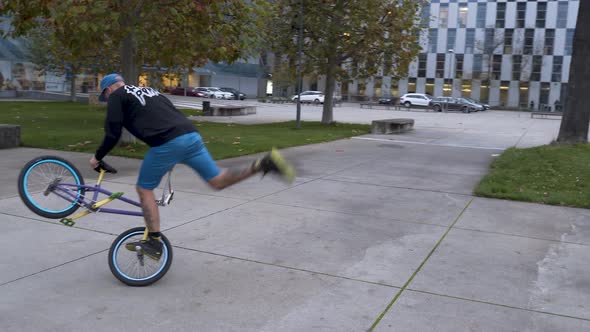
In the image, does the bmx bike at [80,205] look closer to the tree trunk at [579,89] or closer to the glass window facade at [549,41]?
the tree trunk at [579,89]

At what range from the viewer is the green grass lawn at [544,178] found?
30.2ft

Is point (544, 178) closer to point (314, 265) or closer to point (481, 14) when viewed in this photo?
point (314, 265)

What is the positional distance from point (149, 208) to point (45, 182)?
0.98 metres

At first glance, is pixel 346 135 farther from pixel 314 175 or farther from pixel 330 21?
pixel 314 175

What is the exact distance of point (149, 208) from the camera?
4840 mm

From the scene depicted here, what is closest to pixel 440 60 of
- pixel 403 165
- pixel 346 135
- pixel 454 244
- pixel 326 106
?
pixel 326 106

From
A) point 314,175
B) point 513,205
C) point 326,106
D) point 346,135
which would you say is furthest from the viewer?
point 326,106

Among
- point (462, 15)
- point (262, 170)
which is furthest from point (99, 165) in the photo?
point (462, 15)

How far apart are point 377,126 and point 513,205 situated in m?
13.3

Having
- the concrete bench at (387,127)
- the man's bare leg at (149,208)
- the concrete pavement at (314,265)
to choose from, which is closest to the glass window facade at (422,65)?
the concrete bench at (387,127)

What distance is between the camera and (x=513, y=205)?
877 cm

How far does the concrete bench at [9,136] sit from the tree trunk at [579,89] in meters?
13.4

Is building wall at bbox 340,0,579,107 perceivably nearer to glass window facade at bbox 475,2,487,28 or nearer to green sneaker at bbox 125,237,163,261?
glass window facade at bbox 475,2,487,28

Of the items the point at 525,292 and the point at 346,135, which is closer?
the point at 525,292
